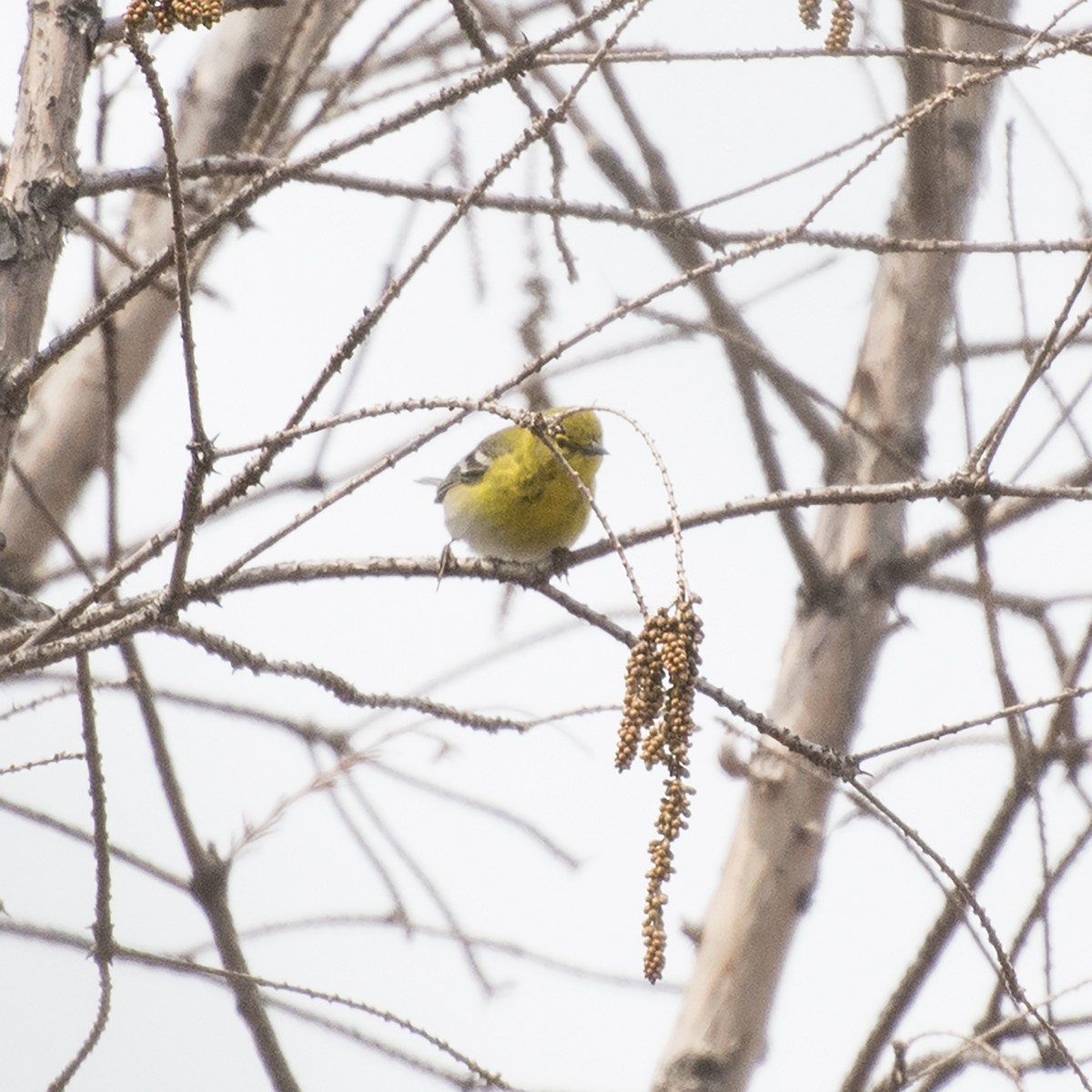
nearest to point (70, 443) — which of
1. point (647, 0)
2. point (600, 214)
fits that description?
point (600, 214)

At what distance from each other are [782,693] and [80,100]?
2.25m

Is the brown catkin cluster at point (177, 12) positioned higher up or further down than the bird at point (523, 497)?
further down

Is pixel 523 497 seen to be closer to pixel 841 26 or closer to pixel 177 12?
pixel 841 26

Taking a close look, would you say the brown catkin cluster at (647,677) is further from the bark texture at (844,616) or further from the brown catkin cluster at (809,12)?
the bark texture at (844,616)

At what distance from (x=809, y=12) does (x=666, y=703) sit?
1272mm

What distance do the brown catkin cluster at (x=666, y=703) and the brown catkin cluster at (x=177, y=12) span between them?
744 mm

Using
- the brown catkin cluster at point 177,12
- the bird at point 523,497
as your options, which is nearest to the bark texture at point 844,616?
the bird at point 523,497

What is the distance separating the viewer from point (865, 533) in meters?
4.19

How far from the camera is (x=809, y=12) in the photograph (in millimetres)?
2332

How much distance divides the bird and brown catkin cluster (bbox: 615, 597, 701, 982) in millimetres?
3395

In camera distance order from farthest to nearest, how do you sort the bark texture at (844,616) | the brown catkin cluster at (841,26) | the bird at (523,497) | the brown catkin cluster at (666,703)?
the bird at (523,497) → the bark texture at (844,616) → the brown catkin cluster at (841,26) → the brown catkin cluster at (666,703)

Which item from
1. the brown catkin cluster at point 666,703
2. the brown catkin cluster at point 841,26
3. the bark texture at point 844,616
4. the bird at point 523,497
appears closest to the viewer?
the brown catkin cluster at point 666,703

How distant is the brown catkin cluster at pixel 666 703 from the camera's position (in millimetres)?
1479

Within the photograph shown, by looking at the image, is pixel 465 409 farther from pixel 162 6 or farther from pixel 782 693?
pixel 782 693
